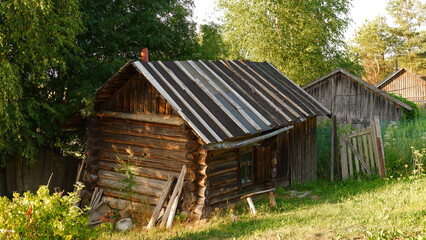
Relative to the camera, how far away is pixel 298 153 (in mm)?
14766

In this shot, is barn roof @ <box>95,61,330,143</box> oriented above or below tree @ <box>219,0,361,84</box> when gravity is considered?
below

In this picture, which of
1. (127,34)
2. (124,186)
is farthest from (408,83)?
(124,186)

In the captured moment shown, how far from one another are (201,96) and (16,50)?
5.15 m

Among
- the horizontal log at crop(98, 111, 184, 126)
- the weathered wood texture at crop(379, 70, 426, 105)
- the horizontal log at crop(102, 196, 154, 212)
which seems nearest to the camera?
the horizontal log at crop(98, 111, 184, 126)

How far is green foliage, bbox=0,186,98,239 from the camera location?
604 centimetres

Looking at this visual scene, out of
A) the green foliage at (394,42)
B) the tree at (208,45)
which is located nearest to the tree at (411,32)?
the green foliage at (394,42)

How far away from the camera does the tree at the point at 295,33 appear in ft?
102

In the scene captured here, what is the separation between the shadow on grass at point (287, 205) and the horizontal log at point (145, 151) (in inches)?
85.1

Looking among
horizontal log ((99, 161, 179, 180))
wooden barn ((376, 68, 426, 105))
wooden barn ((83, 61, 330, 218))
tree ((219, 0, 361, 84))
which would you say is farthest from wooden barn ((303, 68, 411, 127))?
wooden barn ((376, 68, 426, 105))

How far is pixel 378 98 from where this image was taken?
23.1m

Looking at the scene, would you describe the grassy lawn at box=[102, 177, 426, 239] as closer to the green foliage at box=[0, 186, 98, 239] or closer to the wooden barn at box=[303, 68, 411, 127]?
the green foliage at box=[0, 186, 98, 239]

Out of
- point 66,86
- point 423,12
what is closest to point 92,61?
point 66,86

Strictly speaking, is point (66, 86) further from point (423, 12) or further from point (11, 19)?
point (423, 12)

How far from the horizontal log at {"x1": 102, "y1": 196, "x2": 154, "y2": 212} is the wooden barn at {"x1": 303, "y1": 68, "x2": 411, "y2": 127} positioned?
14.1 metres
